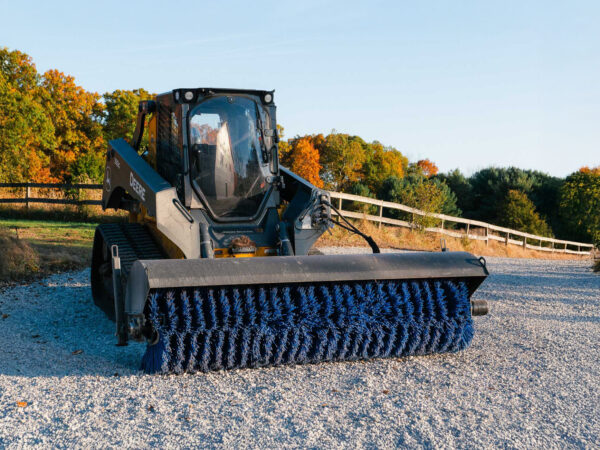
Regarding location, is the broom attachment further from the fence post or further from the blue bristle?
the fence post

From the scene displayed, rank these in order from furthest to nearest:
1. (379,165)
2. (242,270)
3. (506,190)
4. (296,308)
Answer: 1. (379,165)
2. (506,190)
3. (296,308)
4. (242,270)

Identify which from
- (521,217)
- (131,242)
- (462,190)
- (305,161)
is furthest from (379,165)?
(131,242)

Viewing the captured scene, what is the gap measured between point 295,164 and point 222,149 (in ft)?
130

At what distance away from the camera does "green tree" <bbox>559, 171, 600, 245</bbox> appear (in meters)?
30.0

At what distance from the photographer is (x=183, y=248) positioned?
17.1 ft

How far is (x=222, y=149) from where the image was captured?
5.61 metres

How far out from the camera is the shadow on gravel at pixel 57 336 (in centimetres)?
471

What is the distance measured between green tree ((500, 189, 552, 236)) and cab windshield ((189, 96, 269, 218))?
89.1ft

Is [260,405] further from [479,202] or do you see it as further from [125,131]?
[125,131]

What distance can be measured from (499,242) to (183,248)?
19.7 meters

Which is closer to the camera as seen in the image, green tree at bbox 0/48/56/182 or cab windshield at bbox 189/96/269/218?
cab windshield at bbox 189/96/269/218

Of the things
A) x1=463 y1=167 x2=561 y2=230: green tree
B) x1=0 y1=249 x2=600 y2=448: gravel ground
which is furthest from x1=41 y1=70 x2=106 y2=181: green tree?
x1=0 y1=249 x2=600 y2=448: gravel ground

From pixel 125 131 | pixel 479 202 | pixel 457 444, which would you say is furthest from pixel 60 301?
pixel 125 131

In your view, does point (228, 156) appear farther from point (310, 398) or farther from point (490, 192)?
point (490, 192)
